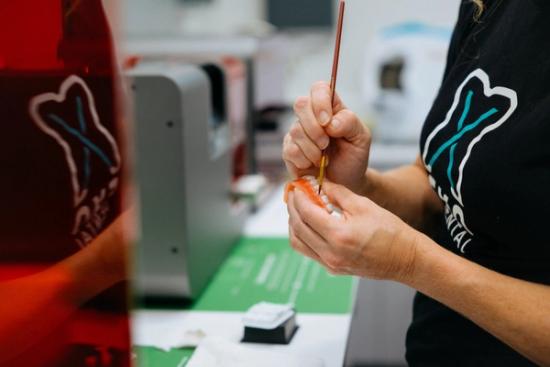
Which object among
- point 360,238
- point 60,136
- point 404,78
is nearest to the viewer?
point 60,136

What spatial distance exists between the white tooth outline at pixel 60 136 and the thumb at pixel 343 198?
32 centimetres

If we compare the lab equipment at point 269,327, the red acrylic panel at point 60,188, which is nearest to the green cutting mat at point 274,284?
the lab equipment at point 269,327

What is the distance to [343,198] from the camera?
84cm

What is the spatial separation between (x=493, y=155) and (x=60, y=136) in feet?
1.71

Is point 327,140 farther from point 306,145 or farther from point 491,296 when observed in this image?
point 491,296

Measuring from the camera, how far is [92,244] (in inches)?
25.3

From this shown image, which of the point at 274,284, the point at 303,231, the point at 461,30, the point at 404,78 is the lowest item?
the point at 274,284

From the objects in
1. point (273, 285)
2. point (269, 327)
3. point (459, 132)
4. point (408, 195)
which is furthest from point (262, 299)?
point (459, 132)

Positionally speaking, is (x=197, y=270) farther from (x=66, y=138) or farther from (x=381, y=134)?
(x=381, y=134)

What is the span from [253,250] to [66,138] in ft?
3.30

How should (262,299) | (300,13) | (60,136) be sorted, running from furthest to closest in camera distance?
(300,13)
(262,299)
(60,136)

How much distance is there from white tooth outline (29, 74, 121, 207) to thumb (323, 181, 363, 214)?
0.32 metres

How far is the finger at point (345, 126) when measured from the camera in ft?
3.08

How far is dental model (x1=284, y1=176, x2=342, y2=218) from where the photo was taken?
2.78ft
